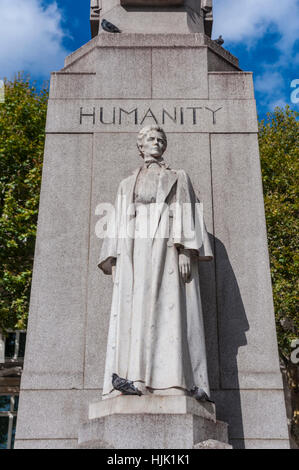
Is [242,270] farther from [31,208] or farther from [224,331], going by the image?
[31,208]

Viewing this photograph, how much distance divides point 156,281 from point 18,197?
613 inches

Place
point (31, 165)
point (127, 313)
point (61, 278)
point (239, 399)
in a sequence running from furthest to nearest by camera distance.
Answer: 1. point (31, 165)
2. point (61, 278)
3. point (239, 399)
4. point (127, 313)

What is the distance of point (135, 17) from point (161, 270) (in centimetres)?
683

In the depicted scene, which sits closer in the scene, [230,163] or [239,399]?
[239,399]

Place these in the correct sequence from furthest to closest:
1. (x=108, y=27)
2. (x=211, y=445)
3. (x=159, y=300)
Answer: (x=108, y=27) → (x=159, y=300) → (x=211, y=445)

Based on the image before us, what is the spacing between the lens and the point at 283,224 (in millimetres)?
22531

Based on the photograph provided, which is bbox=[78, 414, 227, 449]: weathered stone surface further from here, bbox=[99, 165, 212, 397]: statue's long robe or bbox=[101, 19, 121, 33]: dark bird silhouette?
bbox=[101, 19, 121, 33]: dark bird silhouette

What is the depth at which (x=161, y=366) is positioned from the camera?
762cm

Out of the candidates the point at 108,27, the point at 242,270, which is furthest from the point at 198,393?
the point at 108,27

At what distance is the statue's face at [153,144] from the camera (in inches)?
367

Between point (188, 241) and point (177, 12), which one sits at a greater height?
point (177, 12)

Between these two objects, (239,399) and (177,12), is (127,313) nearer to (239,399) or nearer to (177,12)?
(239,399)
